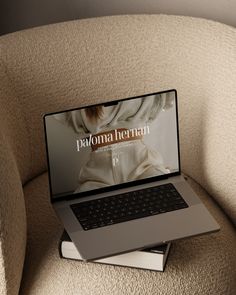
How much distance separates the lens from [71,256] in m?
1.05

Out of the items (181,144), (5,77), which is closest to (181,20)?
(181,144)

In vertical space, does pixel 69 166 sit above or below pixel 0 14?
below

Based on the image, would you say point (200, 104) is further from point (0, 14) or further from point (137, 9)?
point (0, 14)

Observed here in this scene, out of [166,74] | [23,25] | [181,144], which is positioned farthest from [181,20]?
[23,25]

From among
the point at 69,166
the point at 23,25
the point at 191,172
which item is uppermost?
the point at 23,25

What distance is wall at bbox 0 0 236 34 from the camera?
4.47 ft

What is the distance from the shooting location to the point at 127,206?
111cm

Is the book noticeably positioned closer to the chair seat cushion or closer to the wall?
the chair seat cushion

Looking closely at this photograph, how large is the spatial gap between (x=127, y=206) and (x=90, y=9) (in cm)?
56

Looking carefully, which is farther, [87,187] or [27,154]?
[27,154]

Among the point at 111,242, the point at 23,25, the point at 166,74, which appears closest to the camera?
the point at 111,242

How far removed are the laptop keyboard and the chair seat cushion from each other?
62 millimetres

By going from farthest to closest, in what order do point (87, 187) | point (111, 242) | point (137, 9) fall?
point (137, 9) → point (87, 187) → point (111, 242)

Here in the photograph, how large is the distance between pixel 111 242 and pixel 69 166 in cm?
17
